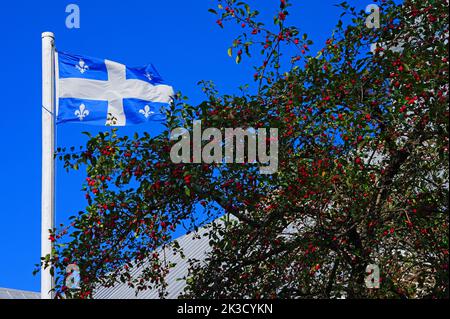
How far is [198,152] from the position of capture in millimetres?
6336

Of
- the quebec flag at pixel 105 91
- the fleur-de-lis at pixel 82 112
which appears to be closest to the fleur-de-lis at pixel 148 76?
the quebec flag at pixel 105 91

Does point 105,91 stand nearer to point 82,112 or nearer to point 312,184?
point 82,112

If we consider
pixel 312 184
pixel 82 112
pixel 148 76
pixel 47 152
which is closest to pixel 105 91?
pixel 82 112

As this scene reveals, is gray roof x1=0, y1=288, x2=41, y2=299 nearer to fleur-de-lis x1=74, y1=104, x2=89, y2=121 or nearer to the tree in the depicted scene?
fleur-de-lis x1=74, y1=104, x2=89, y2=121

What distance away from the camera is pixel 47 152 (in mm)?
10938

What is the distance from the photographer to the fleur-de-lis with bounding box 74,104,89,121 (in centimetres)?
1184

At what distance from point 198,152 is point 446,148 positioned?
2.23 meters

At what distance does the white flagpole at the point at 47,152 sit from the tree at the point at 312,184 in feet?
9.71

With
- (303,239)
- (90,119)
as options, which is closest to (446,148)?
(303,239)

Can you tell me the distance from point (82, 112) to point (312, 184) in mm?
6560

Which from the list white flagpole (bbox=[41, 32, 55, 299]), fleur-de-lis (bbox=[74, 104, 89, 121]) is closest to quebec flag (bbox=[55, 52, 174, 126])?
fleur-de-lis (bbox=[74, 104, 89, 121])

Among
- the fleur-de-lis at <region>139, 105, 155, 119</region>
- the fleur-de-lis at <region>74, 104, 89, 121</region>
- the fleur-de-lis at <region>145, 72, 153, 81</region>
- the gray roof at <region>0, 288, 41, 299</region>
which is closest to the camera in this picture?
the fleur-de-lis at <region>74, 104, 89, 121</region>

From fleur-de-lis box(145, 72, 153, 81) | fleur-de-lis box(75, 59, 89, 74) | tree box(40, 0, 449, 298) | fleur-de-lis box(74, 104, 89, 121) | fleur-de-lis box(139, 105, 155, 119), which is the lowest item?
tree box(40, 0, 449, 298)

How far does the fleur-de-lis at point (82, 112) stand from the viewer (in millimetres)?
11836
